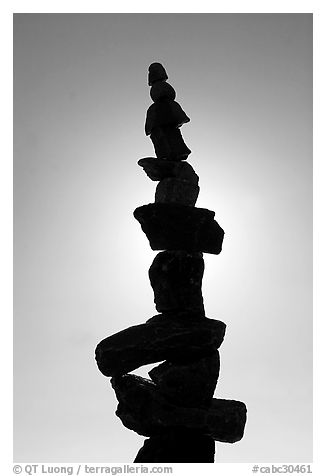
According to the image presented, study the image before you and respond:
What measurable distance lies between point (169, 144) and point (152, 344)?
2907mm

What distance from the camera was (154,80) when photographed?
32.1ft

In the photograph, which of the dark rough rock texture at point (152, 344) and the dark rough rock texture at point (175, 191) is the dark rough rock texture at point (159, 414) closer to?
the dark rough rock texture at point (152, 344)

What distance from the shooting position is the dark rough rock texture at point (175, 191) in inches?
363

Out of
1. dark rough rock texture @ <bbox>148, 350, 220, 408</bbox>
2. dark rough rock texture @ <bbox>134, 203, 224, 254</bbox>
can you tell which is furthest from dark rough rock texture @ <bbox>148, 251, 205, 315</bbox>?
dark rough rock texture @ <bbox>148, 350, 220, 408</bbox>

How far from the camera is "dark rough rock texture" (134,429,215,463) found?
834cm

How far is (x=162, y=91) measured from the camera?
31.6ft

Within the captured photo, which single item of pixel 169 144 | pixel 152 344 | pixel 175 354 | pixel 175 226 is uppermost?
pixel 169 144

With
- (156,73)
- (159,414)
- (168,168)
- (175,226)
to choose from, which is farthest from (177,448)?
(156,73)

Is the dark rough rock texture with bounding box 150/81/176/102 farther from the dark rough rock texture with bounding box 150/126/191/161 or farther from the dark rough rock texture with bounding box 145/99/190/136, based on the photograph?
the dark rough rock texture with bounding box 150/126/191/161

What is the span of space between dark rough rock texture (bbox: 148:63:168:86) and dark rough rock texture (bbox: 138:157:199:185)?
51.6 inches

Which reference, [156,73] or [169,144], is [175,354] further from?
[156,73]

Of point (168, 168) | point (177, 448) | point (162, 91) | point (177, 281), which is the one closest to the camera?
point (177, 448)

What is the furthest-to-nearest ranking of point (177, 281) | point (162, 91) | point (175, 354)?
point (162, 91)
point (177, 281)
point (175, 354)

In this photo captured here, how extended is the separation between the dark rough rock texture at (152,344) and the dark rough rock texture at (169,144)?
2.39 meters
